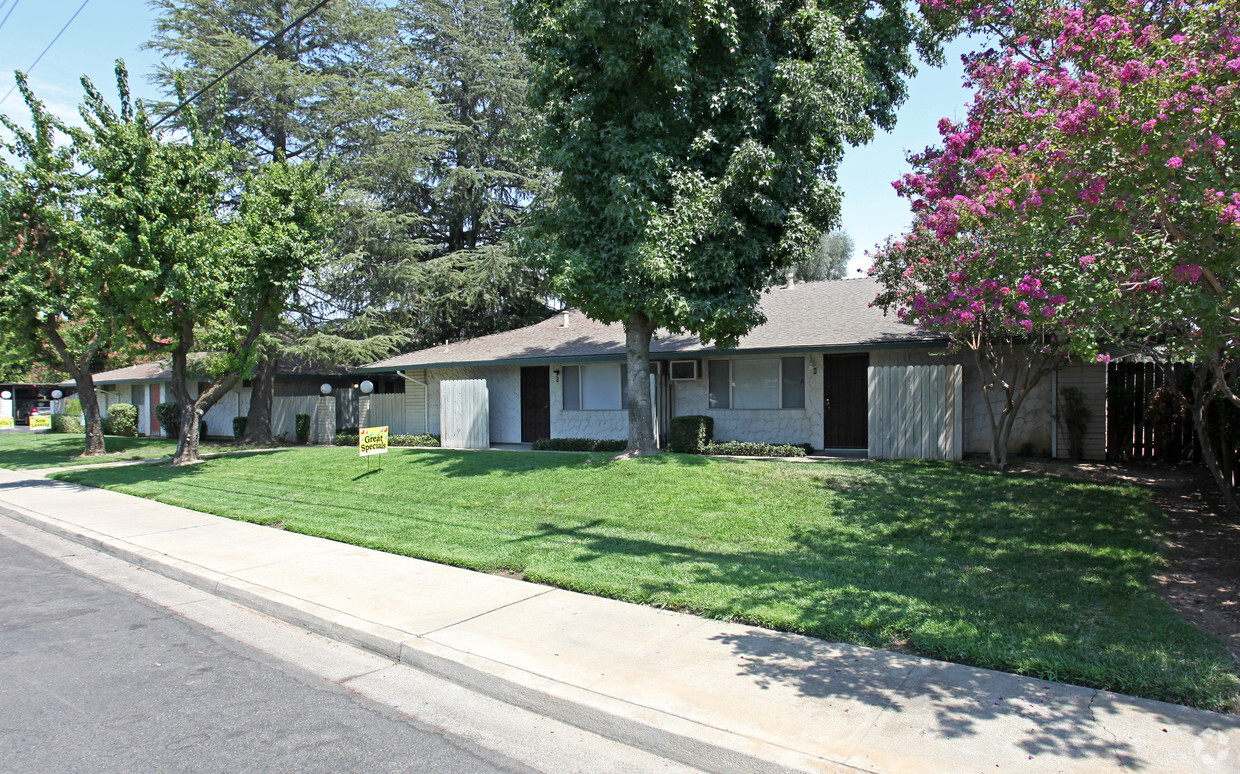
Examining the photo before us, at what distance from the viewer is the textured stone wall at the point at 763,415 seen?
16719 millimetres

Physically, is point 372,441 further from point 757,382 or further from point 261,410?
point 261,410

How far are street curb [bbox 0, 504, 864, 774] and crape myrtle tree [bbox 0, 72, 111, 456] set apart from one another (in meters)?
13.9

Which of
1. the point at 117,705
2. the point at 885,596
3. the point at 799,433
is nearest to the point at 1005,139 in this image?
the point at 885,596

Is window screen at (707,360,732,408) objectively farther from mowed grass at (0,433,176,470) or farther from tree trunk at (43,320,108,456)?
tree trunk at (43,320,108,456)

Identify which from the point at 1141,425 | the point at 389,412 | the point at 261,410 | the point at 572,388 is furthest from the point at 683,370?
the point at 261,410

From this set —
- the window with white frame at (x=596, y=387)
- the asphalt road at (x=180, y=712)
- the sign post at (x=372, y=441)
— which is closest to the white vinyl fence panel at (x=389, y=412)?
the window with white frame at (x=596, y=387)

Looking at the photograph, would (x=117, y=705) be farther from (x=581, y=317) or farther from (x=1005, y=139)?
(x=581, y=317)

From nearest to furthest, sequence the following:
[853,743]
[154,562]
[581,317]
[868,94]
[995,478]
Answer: [853,743] < [154,562] < [995,478] < [868,94] < [581,317]

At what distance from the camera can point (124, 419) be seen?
1353 inches

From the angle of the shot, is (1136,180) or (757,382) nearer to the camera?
(1136,180)

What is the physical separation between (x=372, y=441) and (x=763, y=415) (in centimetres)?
885

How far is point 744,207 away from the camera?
13625mm

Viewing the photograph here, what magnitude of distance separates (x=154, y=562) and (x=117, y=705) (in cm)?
465

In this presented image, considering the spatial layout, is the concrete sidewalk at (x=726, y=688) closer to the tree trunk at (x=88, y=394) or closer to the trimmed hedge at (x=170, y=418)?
the tree trunk at (x=88, y=394)
